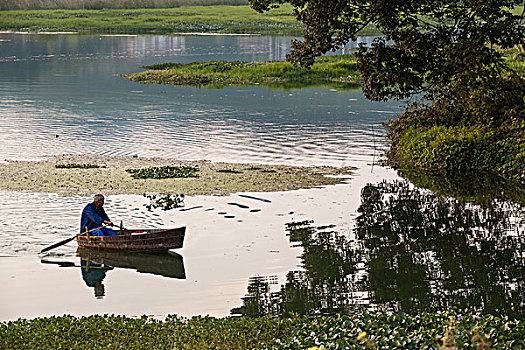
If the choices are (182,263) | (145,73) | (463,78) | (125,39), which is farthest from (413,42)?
(125,39)

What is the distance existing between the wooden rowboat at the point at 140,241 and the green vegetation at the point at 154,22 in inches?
5144

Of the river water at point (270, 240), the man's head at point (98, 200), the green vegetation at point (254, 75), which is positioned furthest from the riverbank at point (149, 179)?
the green vegetation at point (254, 75)

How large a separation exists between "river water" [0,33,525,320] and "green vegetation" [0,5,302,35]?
11069 cm

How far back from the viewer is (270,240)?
874 inches

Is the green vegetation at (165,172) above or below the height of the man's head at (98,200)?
below

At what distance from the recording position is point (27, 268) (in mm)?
19812

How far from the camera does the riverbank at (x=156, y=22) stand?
16075cm

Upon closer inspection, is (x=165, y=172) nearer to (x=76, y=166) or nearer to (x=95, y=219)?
(x=76, y=166)

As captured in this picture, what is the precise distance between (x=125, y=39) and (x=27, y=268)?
127 metres

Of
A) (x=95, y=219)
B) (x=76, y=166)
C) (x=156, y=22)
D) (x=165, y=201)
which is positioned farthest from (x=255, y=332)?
(x=156, y=22)

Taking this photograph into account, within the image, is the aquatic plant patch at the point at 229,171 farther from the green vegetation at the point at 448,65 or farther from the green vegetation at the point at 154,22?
the green vegetation at the point at 154,22

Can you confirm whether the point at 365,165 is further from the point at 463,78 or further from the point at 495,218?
the point at 495,218

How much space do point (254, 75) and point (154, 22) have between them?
106 m

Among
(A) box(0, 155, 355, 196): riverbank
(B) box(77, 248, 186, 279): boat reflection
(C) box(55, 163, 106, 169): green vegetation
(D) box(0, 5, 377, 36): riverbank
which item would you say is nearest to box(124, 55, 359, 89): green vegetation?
(A) box(0, 155, 355, 196): riverbank
